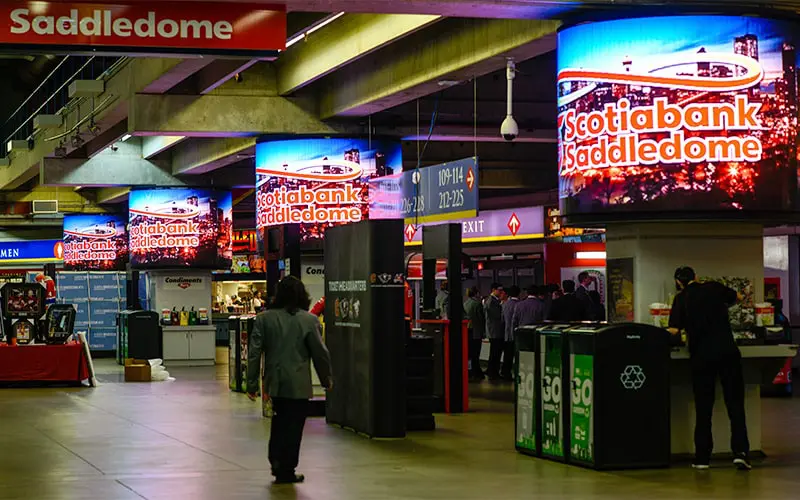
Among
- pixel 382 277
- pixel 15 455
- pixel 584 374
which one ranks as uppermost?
pixel 382 277

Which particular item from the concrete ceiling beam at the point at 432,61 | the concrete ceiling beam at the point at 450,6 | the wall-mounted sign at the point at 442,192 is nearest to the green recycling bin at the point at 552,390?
the concrete ceiling beam at the point at 450,6

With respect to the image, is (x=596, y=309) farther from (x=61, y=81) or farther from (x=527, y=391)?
(x=61, y=81)

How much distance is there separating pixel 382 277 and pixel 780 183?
3.95m

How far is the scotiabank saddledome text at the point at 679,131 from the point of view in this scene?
1200 cm

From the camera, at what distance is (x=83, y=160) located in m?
29.8

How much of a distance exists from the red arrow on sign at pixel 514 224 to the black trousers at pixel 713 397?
17945mm

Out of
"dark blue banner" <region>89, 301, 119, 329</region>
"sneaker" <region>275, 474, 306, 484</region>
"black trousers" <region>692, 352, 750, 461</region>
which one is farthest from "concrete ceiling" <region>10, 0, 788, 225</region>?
"sneaker" <region>275, 474, 306, 484</region>

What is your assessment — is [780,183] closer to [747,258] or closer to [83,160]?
[747,258]

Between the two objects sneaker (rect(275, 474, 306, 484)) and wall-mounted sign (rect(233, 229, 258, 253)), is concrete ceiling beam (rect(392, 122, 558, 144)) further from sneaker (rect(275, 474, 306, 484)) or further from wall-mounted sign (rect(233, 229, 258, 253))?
wall-mounted sign (rect(233, 229, 258, 253))

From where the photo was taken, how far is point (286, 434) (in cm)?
1052

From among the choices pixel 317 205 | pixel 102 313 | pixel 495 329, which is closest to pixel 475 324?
pixel 495 329

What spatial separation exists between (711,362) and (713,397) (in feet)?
1.03

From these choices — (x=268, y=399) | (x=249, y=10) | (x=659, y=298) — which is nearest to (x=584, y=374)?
(x=659, y=298)

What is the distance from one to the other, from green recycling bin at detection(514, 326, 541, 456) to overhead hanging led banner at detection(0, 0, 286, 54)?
337cm
